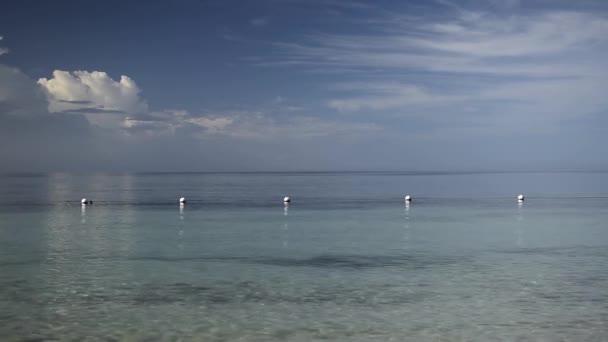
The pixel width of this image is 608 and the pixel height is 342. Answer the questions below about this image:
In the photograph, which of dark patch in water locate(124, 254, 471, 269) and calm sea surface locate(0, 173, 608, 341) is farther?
dark patch in water locate(124, 254, 471, 269)

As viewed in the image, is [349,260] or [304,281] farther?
[349,260]

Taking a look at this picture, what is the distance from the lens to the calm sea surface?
54.7 feet

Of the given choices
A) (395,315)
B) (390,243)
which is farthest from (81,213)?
(395,315)

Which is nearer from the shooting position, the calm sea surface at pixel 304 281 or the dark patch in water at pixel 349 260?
the calm sea surface at pixel 304 281

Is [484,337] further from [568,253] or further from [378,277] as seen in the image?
[568,253]

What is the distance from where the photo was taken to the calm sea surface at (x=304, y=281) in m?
16.7

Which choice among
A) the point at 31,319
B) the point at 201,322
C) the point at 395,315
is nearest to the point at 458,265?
the point at 395,315

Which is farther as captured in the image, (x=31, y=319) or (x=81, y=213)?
(x=81, y=213)

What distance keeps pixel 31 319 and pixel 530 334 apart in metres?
13.5

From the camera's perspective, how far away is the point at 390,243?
34.4 m

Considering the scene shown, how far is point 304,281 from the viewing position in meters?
23.3

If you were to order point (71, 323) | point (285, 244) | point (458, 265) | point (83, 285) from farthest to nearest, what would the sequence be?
point (285, 244)
point (458, 265)
point (83, 285)
point (71, 323)

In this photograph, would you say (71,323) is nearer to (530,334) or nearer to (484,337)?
(484,337)

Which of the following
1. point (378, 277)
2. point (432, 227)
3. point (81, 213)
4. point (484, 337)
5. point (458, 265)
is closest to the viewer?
point (484, 337)
